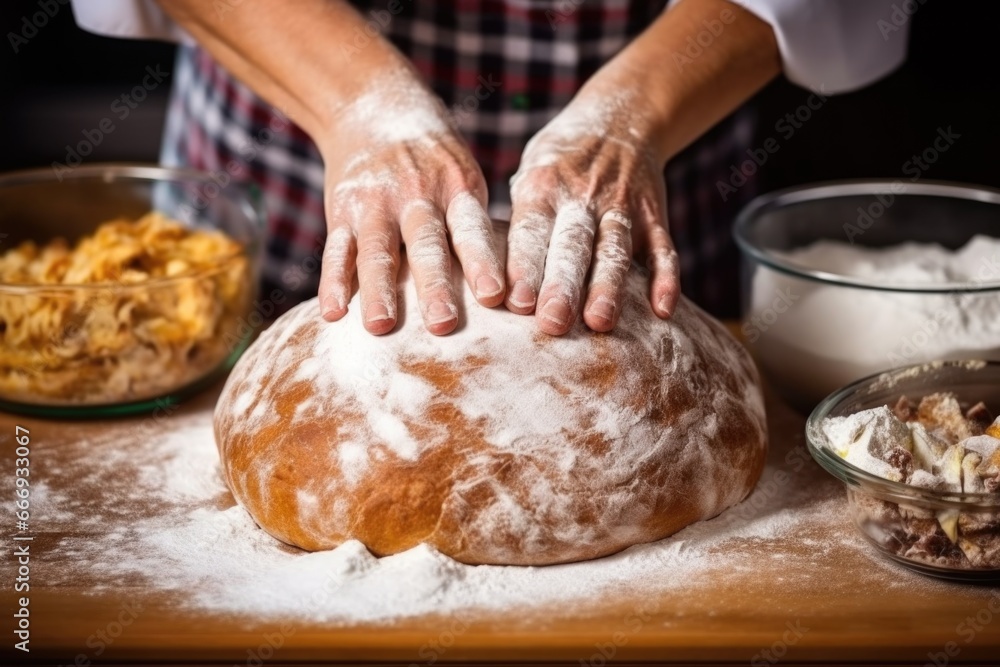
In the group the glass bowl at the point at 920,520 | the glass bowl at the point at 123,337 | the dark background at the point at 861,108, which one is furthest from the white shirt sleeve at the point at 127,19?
the dark background at the point at 861,108

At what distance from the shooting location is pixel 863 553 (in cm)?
106

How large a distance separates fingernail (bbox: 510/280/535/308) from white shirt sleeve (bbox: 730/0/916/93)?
605 mm

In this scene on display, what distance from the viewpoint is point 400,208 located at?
1.15 m

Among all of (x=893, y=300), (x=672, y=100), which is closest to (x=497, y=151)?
(x=672, y=100)

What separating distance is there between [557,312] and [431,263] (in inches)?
5.7

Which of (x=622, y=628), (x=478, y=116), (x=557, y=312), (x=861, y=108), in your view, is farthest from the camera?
(x=861, y=108)

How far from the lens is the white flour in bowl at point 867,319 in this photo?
1261 mm

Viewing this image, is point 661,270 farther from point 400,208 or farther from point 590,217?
point 400,208

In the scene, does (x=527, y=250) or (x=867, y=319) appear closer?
(x=527, y=250)

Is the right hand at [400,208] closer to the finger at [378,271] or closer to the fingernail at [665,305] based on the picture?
the finger at [378,271]

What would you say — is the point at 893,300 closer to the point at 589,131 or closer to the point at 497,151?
the point at 589,131

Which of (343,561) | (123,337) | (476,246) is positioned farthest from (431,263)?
(123,337)

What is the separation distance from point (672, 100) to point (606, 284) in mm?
354

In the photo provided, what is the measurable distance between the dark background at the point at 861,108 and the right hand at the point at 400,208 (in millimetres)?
1655
